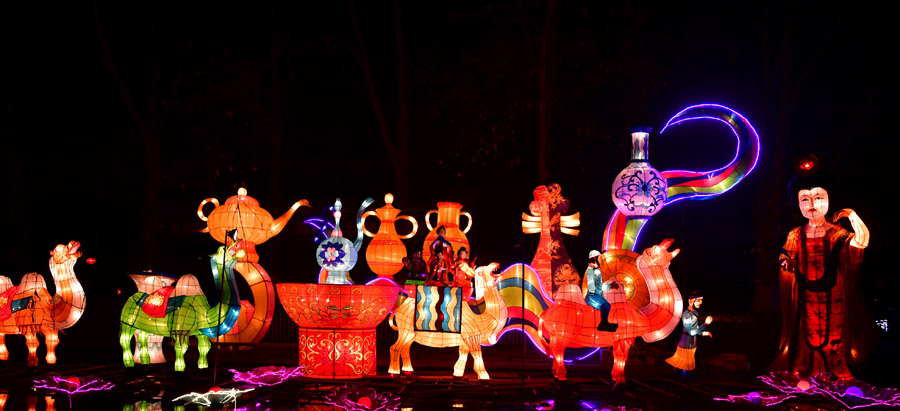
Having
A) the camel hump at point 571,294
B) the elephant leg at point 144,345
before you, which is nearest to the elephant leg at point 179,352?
the elephant leg at point 144,345

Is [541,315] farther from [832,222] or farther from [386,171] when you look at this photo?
[386,171]

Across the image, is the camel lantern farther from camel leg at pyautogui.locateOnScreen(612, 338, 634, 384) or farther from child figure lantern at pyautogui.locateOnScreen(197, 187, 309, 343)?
camel leg at pyautogui.locateOnScreen(612, 338, 634, 384)

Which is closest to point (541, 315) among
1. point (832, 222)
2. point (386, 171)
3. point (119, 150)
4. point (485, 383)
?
point (485, 383)

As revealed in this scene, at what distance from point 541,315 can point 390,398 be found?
2.47 m

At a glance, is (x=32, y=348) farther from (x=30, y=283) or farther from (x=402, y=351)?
(x=402, y=351)

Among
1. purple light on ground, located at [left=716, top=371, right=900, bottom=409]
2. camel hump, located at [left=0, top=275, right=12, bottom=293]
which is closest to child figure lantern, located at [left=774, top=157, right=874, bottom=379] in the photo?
purple light on ground, located at [left=716, top=371, right=900, bottom=409]

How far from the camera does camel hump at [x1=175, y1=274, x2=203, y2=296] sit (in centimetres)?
1118

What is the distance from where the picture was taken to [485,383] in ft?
33.9

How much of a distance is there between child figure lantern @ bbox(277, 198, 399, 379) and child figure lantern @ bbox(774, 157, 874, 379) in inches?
195

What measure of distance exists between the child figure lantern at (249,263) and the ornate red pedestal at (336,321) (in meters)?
0.88

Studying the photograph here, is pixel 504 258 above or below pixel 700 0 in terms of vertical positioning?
below

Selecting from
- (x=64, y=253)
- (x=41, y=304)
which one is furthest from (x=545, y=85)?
(x=41, y=304)

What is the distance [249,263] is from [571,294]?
4474mm

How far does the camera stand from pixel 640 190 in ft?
36.6
